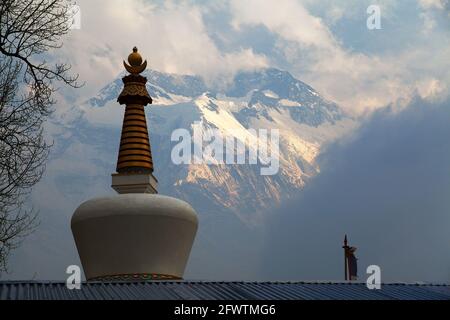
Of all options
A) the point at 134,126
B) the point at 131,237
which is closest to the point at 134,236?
the point at 131,237

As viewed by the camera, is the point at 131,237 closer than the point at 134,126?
Yes

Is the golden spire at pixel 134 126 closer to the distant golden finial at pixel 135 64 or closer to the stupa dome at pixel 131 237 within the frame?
the distant golden finial at pixel 135 64

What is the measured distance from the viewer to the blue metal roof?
18.7 m

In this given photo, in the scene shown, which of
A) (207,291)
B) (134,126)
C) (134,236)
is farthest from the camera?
(134,126)

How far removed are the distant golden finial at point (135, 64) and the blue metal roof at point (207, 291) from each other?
63.4ft

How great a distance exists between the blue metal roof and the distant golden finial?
19.3 m

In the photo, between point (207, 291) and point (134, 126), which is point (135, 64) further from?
point (207, 291)

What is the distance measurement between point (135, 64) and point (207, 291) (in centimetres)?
2082

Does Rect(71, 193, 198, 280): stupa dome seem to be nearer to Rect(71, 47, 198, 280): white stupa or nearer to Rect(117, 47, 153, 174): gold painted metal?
Rect(71, 47, 198, 280): white stupa

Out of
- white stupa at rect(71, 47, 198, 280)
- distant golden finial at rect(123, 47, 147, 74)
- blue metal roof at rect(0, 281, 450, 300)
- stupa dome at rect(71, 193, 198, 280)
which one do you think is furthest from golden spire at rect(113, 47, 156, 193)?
blue metal roof at rect(0, 281, 450, 300)

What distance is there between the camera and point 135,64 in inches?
1540

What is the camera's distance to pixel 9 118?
73.3 ft
